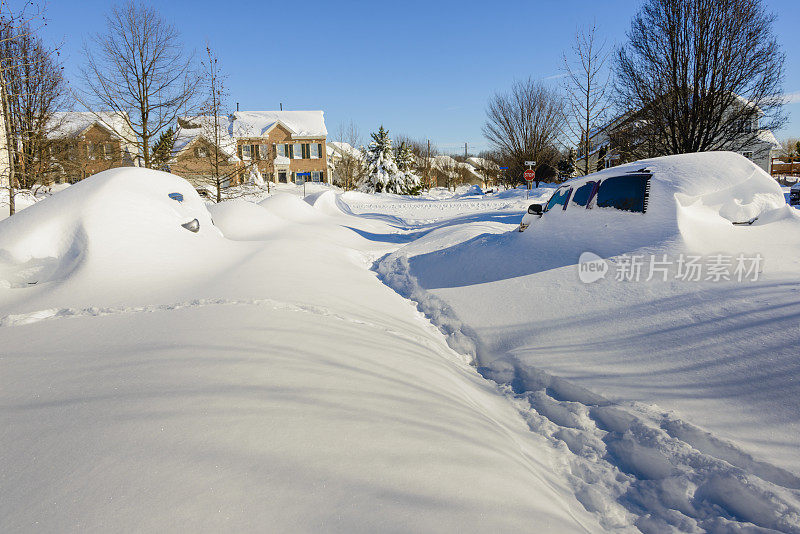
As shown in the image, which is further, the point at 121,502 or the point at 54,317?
the point at 54,317

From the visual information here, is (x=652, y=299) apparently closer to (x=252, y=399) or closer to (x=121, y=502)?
(x=252, y=399)

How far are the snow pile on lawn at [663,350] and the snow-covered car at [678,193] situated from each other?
0.06ft

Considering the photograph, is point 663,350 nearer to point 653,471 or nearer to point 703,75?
point 653,471

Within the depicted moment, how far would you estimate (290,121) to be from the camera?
45.0m

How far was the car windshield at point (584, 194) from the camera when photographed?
5.80 metres

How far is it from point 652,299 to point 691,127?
13399mm

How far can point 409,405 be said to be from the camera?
8.59 feet

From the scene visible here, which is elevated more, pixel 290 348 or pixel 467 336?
pixel 290 348

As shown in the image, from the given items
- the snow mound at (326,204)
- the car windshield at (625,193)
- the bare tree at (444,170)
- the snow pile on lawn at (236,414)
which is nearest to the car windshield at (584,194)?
the car windshield at (625,193)

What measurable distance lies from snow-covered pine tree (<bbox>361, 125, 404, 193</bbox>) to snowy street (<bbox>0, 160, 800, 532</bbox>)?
3473cm

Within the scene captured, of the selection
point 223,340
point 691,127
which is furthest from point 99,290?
point 691,127

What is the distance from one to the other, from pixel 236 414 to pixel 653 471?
2.50 metres

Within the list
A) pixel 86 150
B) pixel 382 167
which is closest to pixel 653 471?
pixel 86 150

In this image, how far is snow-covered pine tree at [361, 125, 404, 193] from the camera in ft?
129
